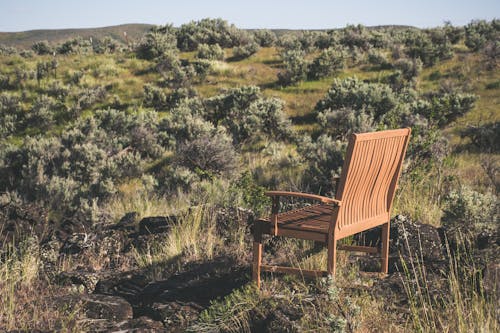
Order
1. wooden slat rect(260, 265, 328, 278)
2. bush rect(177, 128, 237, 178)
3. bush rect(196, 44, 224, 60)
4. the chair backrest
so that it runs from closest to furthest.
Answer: the chair backrest < wooden slat rect(260, 265, 328, 278) < bush rect(177, 128, 237, 178) < bush rect(196, 44, 224, 60)

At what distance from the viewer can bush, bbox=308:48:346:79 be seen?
22.1 metres

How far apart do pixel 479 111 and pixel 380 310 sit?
1435cm

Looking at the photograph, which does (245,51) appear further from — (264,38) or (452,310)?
(452,310)

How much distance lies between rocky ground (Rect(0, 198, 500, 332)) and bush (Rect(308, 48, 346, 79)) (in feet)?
48.4

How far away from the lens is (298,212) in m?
5.69

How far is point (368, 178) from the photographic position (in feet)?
17.3

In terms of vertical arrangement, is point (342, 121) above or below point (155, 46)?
below

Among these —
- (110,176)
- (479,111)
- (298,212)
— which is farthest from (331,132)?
(298,212)

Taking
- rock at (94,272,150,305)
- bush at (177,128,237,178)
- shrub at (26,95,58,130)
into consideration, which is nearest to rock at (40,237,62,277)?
rock at (94,272,150,305)

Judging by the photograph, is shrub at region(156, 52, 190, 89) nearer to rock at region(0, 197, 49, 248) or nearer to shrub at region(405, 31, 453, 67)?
shrub at region(405, 31, 453, 67)

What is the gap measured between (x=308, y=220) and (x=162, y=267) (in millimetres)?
2025

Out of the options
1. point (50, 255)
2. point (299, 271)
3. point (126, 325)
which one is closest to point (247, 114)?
point (50, 255)

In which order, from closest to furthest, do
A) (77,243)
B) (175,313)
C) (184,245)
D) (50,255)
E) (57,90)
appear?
(175,313) → (184,245) → (50,255) → (77,243) → (57,90)

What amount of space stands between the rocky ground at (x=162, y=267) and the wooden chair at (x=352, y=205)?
1.27 feet
